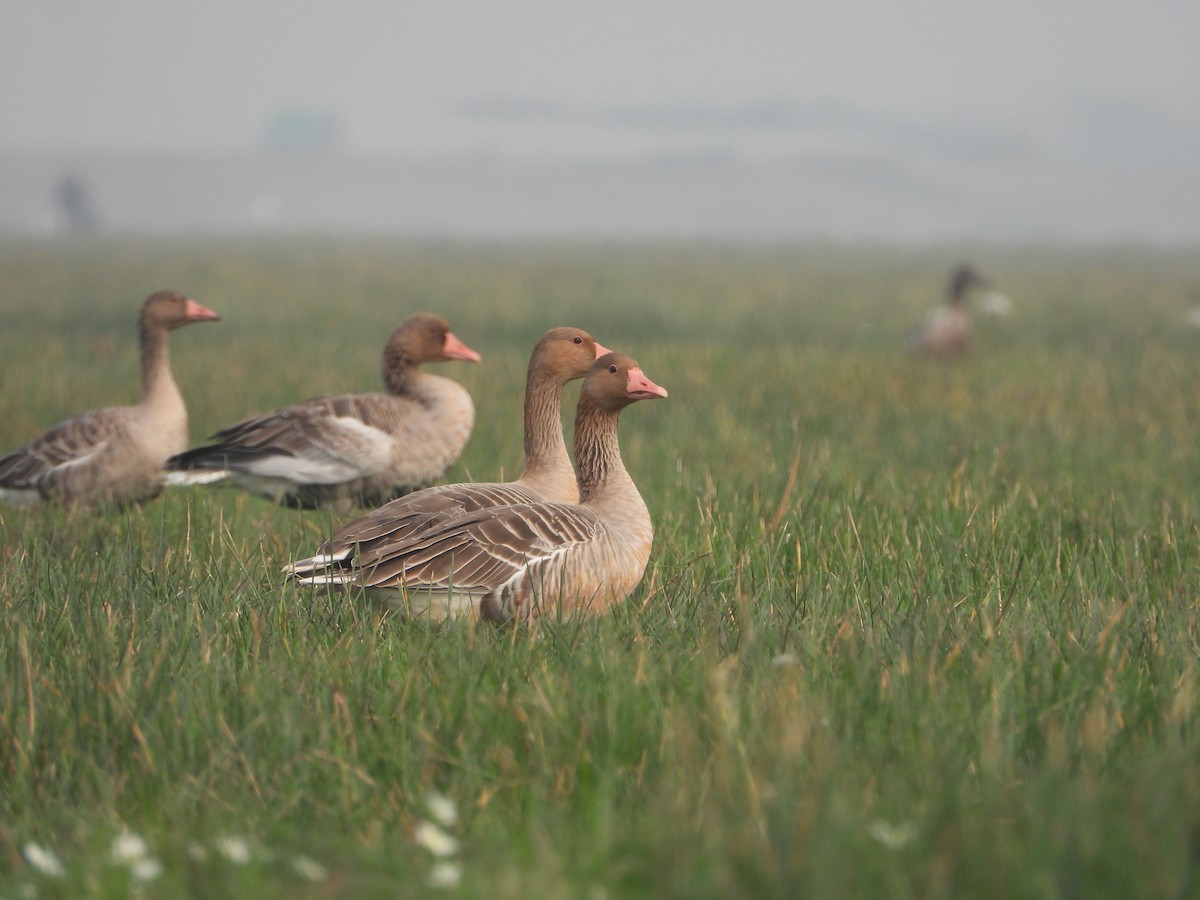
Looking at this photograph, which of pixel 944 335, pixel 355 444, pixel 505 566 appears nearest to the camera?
pixel 505 566

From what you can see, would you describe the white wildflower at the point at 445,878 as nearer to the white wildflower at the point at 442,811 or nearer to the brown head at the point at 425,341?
the white wildflower at the point at 442,811

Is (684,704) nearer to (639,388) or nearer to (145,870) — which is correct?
(145,870)

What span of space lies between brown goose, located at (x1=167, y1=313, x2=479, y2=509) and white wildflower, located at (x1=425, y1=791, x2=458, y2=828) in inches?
172

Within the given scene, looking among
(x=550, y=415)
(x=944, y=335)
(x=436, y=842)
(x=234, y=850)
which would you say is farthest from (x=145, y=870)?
(x=944, y=335)

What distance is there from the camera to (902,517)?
648cm

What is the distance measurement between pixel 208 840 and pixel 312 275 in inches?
1342

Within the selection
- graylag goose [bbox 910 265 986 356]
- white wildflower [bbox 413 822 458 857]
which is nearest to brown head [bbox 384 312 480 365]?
white wildflower [bbox 413 822 458 857]

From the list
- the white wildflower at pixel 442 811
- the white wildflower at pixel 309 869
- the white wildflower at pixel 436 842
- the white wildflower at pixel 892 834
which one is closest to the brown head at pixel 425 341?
the white wildflower at pixel 442 811

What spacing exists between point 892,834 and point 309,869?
1166mm

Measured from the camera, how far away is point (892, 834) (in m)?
2.67

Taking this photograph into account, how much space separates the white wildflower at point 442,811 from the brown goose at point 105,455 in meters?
5.01

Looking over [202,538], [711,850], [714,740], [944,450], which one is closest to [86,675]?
[714,740]

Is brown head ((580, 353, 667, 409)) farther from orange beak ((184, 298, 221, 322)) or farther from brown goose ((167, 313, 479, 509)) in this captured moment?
orange beak ((184, 298, 221, 322))

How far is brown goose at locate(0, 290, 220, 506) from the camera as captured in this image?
25.1ft
